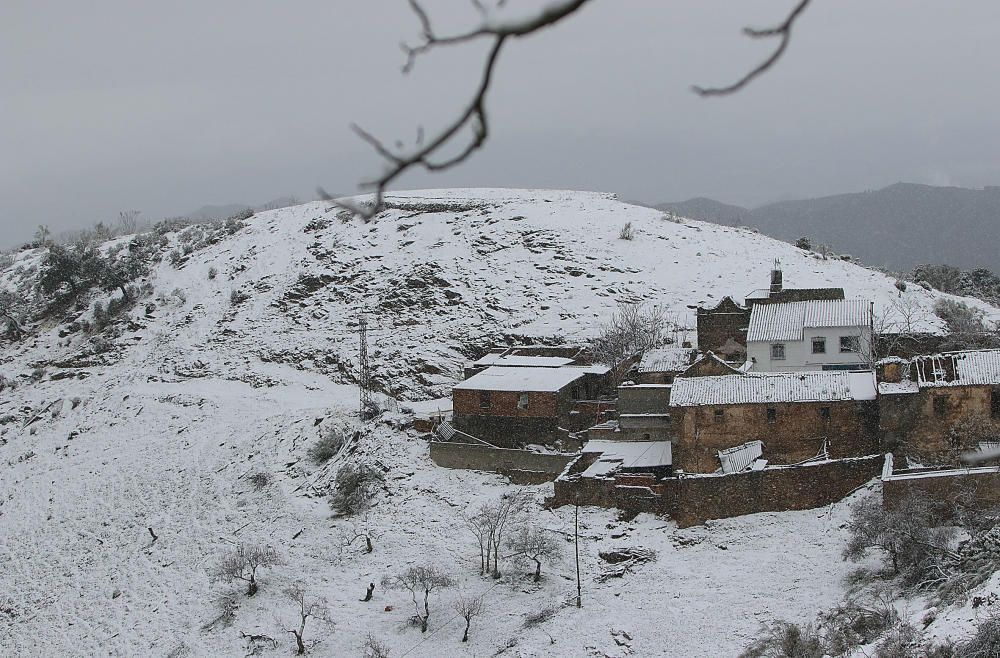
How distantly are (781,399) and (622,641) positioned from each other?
8.38m

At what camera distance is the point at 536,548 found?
2194 cm

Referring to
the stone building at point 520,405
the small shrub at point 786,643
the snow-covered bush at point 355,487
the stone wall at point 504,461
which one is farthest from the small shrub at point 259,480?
the small shrub at point 786,643

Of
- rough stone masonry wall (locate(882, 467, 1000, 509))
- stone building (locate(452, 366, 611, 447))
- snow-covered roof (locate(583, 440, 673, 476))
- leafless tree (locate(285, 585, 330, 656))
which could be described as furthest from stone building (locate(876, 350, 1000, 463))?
leafless tree (locate(285, 585, 330, 656))

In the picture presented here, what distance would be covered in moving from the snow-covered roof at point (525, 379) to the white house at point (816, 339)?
6430mm

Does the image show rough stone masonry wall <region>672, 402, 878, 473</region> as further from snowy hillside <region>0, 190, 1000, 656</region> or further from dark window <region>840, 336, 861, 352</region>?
dark window <region>840, 336, 861, 352</region>

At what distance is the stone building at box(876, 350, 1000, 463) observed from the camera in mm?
21312

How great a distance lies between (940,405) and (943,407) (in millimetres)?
81

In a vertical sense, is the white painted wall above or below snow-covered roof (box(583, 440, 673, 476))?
above

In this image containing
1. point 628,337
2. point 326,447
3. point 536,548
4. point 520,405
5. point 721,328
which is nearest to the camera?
point 536,548

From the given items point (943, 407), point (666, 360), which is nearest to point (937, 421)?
point (943, 407)

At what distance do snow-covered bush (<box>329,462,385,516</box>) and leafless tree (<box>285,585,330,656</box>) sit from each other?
4.60m

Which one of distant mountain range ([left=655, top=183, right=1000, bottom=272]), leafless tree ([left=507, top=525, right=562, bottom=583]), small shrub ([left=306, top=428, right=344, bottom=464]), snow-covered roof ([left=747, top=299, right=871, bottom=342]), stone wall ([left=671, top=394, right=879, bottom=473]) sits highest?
distant mountain range ([left=655, top=183, right=1000, bottom=272])

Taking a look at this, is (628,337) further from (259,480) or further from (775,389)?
(259,480)

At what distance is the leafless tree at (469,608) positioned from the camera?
66.4 ft
